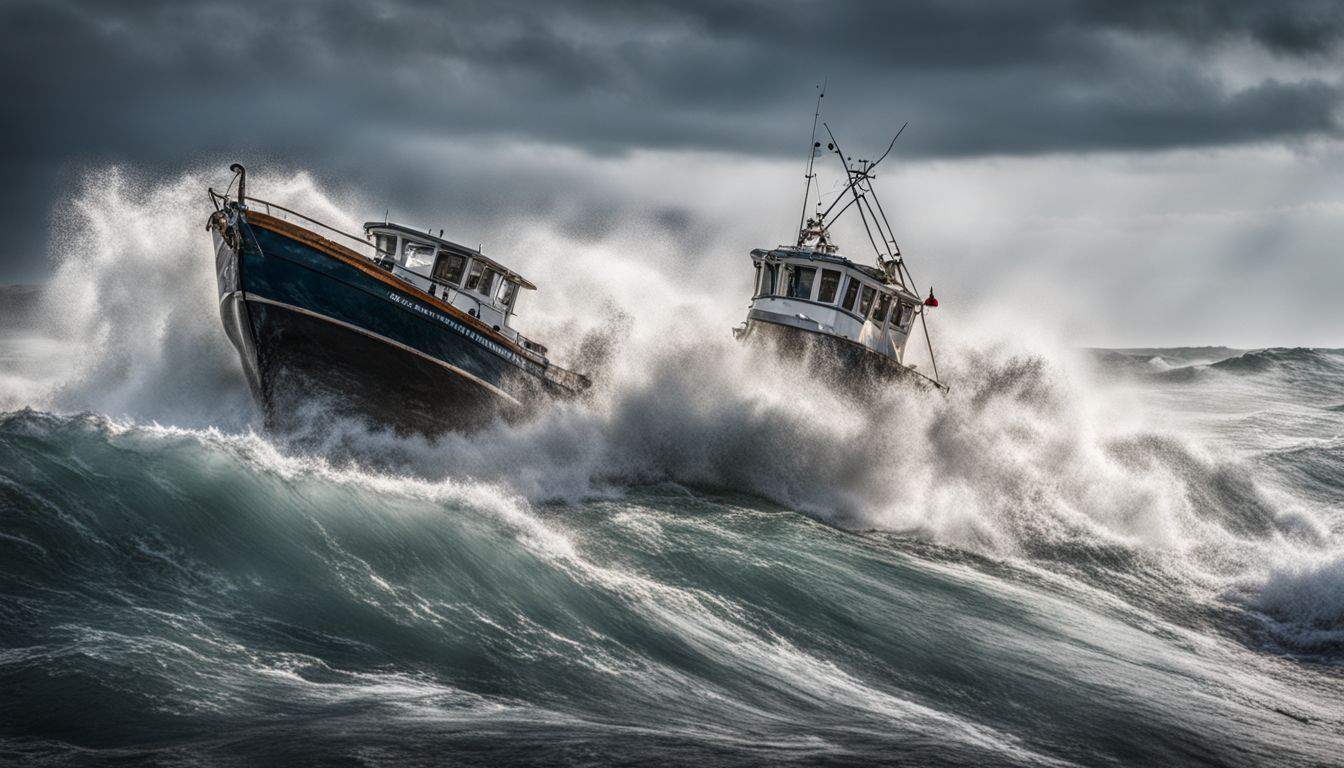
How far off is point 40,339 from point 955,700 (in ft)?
167

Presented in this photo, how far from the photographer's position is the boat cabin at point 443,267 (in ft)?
55.9

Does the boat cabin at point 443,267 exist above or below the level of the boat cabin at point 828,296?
below

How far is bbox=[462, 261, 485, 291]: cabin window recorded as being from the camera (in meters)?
17.3

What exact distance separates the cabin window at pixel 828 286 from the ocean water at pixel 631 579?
2546mm

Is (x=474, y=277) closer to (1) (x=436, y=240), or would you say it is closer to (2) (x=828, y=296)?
(1) (x=436, y=240)

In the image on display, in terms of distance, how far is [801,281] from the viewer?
69.6 feet

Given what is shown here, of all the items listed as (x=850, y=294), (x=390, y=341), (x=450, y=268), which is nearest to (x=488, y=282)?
(x=450, y=268)

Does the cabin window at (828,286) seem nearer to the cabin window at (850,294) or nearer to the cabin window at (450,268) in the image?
the cabin window at (850,294)

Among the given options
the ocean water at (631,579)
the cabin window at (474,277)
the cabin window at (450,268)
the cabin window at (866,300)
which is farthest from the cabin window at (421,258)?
the cabin window at (866,300)

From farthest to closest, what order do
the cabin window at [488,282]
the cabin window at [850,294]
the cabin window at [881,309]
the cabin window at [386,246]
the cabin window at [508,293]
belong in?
1. the cabin window at [881,309]
2. the cabin window at [850,294]
3. the cabin window at [508,293]
4. the cabin window at [488,282]
5. the cabin window at [386,246]

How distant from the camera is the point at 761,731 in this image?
6.72 metres

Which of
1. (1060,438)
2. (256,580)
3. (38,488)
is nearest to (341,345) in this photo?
(38,488)

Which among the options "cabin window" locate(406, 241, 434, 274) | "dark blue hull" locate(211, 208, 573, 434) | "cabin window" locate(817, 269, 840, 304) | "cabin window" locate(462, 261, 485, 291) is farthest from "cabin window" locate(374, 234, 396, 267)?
"cabin window" locate(817, 269, 840, 304)

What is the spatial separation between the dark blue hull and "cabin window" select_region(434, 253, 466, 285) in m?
1.56
